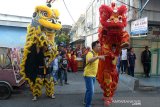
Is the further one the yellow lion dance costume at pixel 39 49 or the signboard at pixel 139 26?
the signboard at pixel 139 26

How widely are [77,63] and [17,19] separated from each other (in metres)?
5.01

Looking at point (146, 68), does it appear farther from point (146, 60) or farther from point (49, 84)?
point (49, 84)

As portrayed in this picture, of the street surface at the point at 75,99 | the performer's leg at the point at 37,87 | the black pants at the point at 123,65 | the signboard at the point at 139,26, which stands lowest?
the street surface at the point at 75,99

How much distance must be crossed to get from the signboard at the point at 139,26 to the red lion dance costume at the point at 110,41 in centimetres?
399

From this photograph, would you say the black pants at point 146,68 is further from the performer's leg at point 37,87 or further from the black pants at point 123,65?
the performer's leg at point 37,87

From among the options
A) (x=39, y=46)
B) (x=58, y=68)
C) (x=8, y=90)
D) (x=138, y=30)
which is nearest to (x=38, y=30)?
(x=39, y=46)

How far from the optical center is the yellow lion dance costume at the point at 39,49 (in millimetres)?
8945

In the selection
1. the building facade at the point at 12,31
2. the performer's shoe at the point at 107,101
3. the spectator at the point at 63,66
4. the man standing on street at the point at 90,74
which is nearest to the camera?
the man standing on street at the point at 90,74

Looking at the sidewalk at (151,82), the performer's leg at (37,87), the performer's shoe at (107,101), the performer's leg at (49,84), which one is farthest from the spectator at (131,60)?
the performer's leg at (37,87)

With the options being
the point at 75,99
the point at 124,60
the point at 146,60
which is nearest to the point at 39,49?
the point at 75,99

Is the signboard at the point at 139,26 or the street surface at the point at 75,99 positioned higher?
the signboard at the point at 139,26

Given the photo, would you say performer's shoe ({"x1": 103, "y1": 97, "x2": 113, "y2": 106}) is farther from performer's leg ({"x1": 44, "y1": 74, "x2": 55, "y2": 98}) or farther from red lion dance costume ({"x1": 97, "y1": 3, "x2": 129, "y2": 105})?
performer's leg ({"x1": 44, "y1": 74, "x2": 55, "y2": 98})

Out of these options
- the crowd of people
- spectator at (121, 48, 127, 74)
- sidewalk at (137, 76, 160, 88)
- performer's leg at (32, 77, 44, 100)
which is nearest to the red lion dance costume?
performer's leg at (32, 77, 44, 100)

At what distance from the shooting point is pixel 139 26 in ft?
43.1
